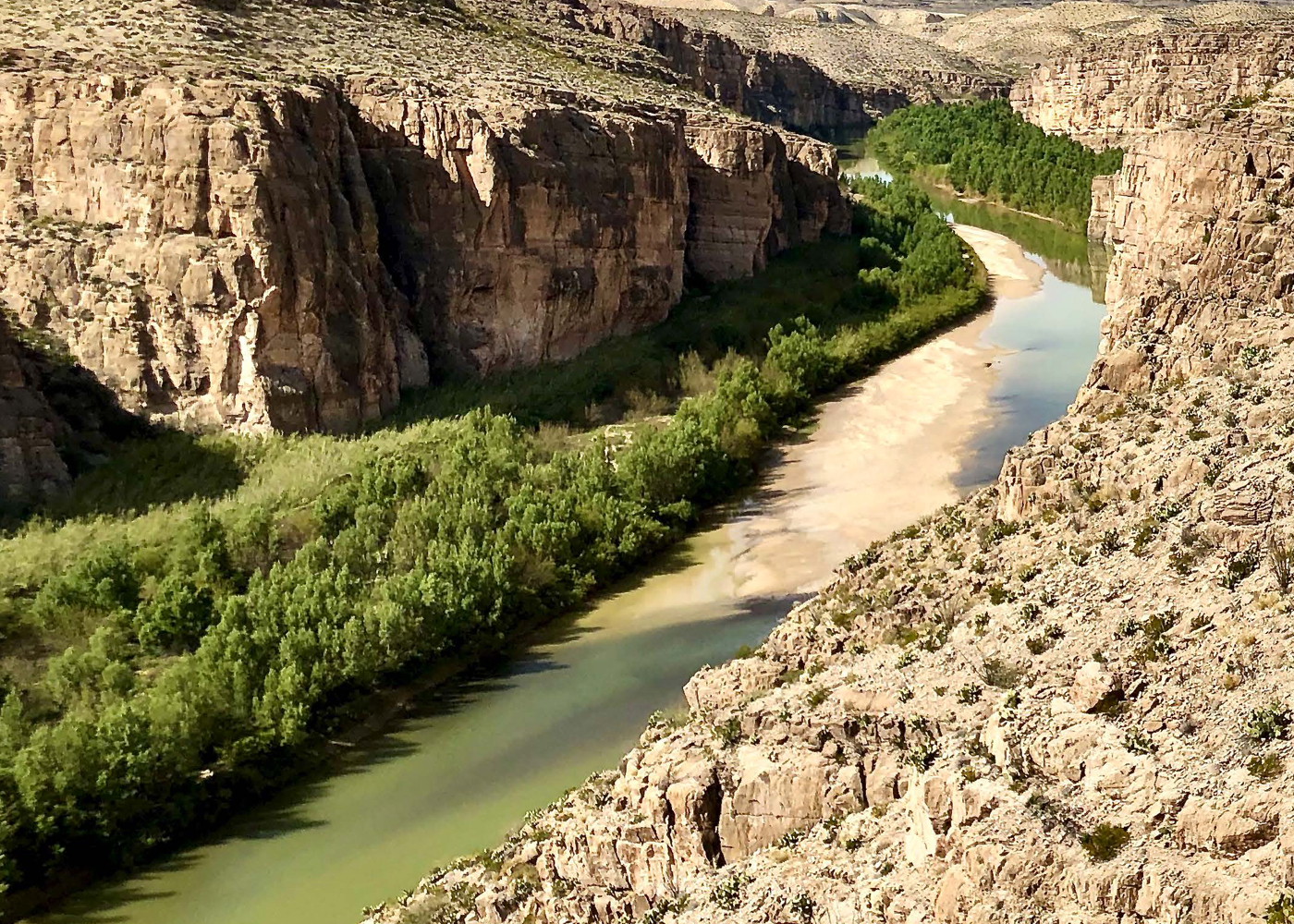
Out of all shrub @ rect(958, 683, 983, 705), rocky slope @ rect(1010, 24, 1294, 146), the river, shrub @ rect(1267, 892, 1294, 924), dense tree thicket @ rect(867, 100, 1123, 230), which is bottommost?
the river

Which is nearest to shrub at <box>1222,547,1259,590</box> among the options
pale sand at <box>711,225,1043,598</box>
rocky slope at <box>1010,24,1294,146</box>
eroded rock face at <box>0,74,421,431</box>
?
pale sand at <box>711,225,1043,598</box>

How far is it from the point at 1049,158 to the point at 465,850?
3186 inches

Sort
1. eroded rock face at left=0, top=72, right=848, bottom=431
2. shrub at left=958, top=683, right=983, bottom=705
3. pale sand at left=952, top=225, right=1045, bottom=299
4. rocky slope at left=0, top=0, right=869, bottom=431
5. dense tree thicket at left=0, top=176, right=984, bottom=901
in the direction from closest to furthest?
shrub at left=958, top=683, right=983, bottom=705
dense tree thicket at left=0, top=176, right=984, bottom=901
eroded rock face at left=0, top=72, right=848, bottom=431
rocky slope at left=0, top=0, right=869, bottom=431
pale sand at left=952, top=225, right=1045, bottom=299

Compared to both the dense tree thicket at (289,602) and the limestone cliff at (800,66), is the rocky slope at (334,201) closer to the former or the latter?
the dense tree thicket at (289,602)

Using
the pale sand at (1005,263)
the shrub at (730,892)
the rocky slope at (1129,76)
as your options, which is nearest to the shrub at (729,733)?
the shrub at (730,892)

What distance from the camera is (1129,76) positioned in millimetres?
108125

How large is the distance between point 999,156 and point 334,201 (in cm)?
6584

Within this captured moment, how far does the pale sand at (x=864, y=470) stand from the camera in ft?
127

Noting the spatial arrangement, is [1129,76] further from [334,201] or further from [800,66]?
[334,201]

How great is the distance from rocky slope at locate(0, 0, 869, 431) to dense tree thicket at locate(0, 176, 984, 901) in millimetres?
4380

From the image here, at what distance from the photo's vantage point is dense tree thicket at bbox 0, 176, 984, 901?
26516 millimetres

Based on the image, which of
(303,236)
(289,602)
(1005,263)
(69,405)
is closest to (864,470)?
(303,236)

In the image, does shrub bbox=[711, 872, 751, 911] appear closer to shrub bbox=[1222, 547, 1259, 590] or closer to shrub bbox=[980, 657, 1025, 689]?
shrub bbox=[980, 657, 1025, 689]

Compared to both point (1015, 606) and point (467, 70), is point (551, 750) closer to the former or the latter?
point (1015, 606)
